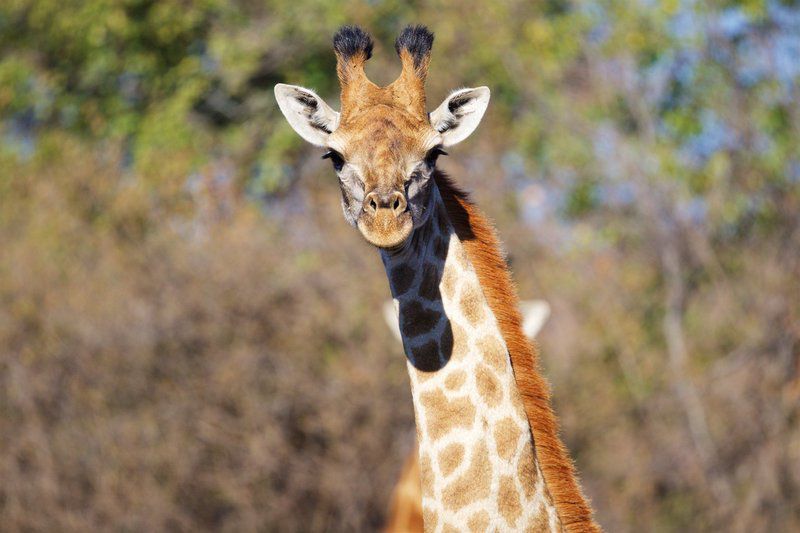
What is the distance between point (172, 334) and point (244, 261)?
127cm

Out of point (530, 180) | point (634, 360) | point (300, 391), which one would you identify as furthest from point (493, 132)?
point (300, 391)

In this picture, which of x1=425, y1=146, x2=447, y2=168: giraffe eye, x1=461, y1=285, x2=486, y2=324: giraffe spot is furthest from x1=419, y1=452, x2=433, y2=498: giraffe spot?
x1=425, y1=146, x2=447, y2=168: giraffe eye

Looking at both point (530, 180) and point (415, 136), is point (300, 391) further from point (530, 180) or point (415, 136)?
point (415, 136)

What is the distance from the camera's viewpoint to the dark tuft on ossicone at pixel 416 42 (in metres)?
5.16

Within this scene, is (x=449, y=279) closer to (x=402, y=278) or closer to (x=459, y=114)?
(x=402, y=278)

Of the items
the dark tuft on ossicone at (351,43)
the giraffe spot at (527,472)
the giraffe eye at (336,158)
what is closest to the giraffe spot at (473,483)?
the giraffe spot at (527,472)

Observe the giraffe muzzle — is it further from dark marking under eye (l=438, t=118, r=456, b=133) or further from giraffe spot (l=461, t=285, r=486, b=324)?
dark marking under eye (l=438, t=118, r=456, b=133)

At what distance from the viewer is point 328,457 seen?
50.5ft

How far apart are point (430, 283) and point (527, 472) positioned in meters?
0.82

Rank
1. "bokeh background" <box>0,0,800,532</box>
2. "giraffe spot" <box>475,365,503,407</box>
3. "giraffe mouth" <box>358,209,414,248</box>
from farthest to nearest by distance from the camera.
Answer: "bokeh background" <box>0,0,800,532</box> < "giraffe spot" <box>475,365,503,407</box> < "giraffe mouth" <box>358,209,414,248</box>

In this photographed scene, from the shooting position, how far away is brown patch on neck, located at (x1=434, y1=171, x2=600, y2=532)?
4750 millimetres

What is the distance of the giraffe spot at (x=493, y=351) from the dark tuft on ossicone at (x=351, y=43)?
1.29 meters

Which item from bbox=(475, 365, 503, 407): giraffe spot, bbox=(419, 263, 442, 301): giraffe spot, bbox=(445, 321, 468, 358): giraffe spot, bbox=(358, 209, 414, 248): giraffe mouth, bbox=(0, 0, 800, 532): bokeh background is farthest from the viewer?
bbox=(0, 0, 800, 532): bokeh background

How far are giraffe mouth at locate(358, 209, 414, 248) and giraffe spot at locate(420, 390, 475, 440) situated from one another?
0.64 metres
